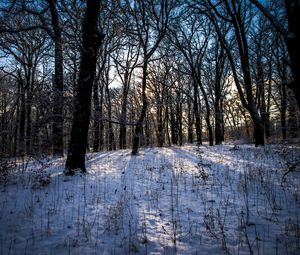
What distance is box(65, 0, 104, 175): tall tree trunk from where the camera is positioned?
661 cm

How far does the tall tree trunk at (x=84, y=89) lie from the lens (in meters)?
6.61

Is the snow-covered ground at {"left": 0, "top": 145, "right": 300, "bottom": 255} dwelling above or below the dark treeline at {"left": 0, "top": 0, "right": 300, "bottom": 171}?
below

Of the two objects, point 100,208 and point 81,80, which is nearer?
point 100,208

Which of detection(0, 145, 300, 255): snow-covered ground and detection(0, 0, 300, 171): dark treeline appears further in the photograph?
detection(0, 0, 300, 171): dark treeline

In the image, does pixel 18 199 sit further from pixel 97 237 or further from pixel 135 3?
pixel 135 3

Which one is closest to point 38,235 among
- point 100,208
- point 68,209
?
point 68,209

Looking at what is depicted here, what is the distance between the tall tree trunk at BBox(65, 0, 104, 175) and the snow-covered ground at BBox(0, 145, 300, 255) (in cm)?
78

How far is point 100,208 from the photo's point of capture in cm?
421

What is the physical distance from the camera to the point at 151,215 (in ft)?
12.6

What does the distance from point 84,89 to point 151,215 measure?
4831 mm

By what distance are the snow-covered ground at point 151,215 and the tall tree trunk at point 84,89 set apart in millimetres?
779

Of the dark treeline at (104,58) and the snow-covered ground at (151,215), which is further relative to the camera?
the dark treeline at (104,58)

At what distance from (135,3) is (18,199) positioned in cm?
1137

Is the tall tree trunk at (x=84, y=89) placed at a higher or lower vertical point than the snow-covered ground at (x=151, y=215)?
higher
